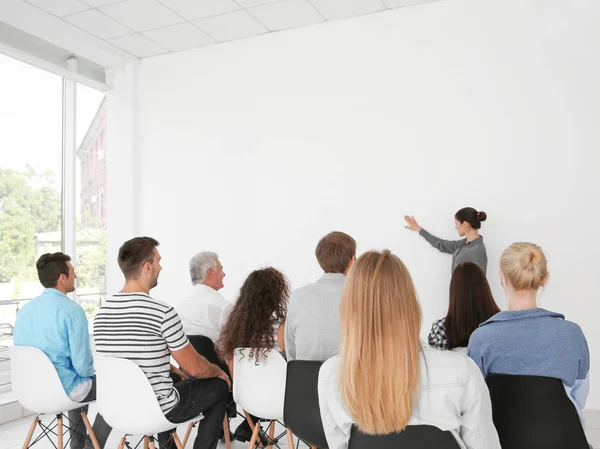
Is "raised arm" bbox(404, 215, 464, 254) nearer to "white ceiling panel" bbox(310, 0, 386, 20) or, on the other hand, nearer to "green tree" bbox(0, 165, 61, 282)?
"white ceiling panel" bbox(310, 0, 386, 20)

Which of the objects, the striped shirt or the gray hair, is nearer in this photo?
the striped shirt

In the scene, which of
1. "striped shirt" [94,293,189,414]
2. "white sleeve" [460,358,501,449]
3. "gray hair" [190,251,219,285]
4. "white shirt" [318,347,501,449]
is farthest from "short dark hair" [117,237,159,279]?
"white sleeve" [460,358,501,449]

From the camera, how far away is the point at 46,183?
5.51 meters

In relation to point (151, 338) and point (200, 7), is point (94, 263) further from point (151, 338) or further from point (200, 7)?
point (151, 338)

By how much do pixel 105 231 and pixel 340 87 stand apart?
2968 mm

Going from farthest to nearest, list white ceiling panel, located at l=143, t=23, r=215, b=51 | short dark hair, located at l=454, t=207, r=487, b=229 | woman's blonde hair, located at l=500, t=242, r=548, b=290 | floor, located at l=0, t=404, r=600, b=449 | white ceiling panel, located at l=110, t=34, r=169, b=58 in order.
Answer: white ceiling panel, located at l=110, t=34, r=169, b=58 → white ceiling panel, located at l=143, t=23, r=215, b=51 → short dark hair, located at l=454, t=207, r=487, b=229 → floor, located at l=0, t=404, r=600, b=449 → woman's blonde hair, located at l=500, t=242, r=548, b=290

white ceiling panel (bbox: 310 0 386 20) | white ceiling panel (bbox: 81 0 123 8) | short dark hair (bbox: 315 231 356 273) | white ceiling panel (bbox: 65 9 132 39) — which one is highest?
white ceiling panel (bbox: 65 9 132 39)

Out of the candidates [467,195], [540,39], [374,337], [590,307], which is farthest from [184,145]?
[374,337]

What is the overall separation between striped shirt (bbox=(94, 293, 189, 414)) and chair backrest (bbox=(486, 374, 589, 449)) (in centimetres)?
146

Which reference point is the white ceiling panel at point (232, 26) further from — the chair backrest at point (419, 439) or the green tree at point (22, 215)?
the chair backrest at point (419, 439)

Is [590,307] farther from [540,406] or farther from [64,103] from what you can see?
[64,103]

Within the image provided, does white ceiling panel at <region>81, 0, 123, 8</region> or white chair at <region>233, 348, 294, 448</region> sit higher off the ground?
white ceiling panel at <region>81, 0, 123, 8</region>

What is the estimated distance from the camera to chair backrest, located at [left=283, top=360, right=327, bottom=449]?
2332mm

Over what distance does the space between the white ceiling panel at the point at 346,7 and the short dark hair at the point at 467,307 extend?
295 cm
